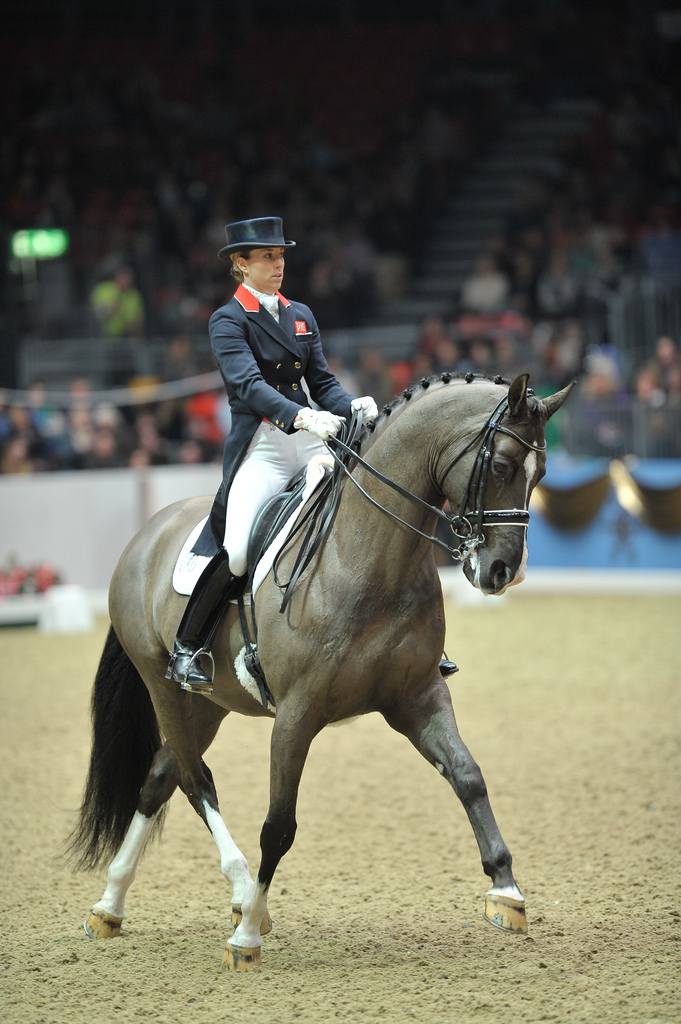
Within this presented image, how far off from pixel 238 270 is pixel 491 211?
1645 centimetres

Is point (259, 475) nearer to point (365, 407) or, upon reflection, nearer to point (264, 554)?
point (264, 554)

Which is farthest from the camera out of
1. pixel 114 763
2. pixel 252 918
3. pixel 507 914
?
pixel 114 763

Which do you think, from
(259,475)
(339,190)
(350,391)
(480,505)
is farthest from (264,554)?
(339,190)

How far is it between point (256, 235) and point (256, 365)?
1.56 feet

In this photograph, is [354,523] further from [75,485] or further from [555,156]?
[555,156]

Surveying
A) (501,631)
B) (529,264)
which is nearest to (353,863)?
(501,631)

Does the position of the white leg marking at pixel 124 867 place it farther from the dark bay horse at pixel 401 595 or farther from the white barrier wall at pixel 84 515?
the white barrier wall at pixel 84 515

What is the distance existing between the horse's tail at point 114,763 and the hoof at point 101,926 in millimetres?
335

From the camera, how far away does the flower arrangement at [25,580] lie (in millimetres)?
11859

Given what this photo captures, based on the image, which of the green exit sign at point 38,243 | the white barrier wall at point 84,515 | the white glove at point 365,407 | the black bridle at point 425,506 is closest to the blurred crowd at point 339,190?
the green exit sign at point 38,243

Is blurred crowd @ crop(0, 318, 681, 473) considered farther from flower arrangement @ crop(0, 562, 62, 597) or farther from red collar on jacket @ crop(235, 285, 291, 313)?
red collar on jacket @ crop(235, 285, 291, 313)

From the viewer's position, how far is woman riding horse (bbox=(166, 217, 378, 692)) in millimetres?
4070

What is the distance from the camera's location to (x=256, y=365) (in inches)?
159

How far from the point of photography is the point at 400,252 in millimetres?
19188
